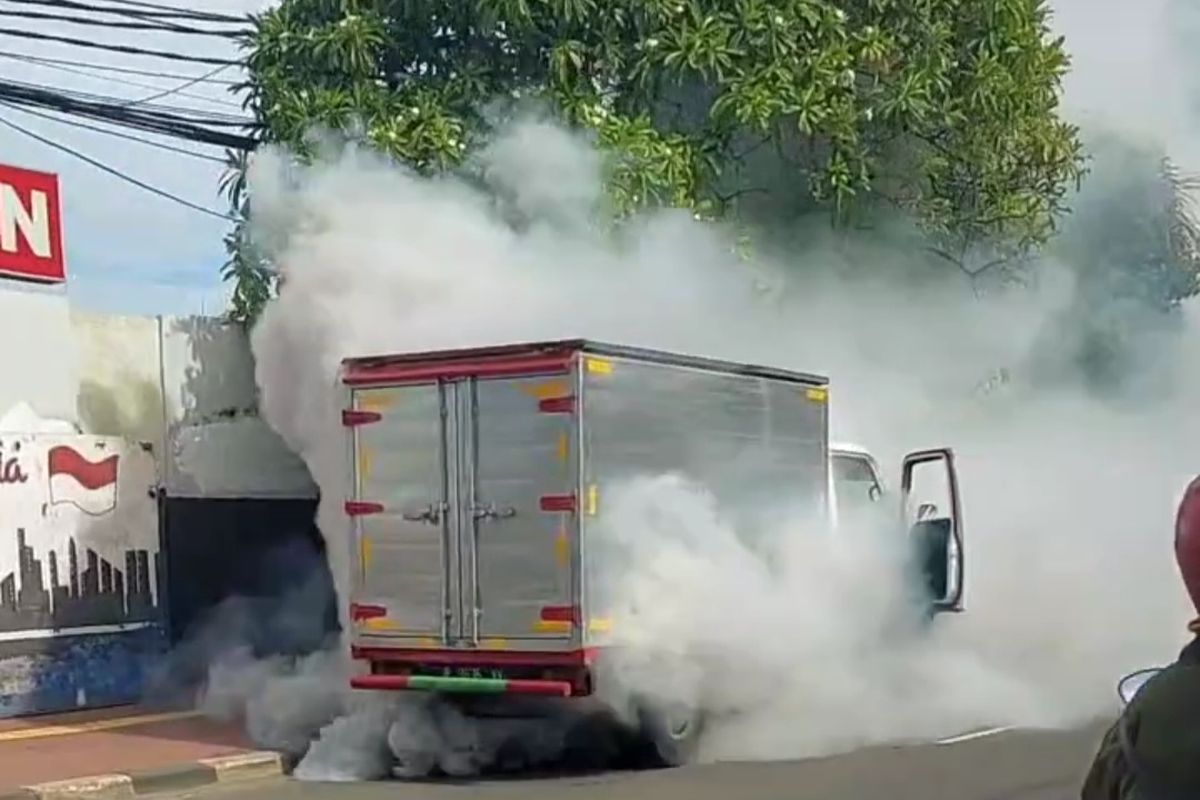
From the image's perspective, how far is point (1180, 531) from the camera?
2645 mm

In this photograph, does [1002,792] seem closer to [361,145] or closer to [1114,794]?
[1114,794]

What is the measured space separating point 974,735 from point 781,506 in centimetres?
201

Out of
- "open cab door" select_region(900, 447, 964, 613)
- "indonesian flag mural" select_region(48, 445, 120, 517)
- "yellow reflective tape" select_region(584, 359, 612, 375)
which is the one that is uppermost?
"yellow reflective tape" select_region(584, 359, 612, 375)

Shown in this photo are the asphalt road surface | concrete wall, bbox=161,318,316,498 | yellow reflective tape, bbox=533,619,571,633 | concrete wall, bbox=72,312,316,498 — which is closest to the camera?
the asphalt road surface

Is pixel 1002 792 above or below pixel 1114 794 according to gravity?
below

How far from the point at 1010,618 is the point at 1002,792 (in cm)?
553

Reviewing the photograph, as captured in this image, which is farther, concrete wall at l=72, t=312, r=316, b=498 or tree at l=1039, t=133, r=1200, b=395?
tree at l=1039, t=133, r=1200, b=395

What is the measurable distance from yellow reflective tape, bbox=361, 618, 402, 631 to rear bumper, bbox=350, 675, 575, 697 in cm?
31

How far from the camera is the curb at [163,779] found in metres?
10.3

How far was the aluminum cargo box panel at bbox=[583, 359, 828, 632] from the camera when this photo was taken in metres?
10.3

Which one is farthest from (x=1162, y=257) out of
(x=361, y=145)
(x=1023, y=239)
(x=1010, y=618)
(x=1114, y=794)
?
(x=1114, y=794)

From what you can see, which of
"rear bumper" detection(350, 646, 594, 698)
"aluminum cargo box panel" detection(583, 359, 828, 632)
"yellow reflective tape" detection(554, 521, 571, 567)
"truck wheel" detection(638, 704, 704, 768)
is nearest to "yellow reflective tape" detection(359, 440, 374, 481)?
"rear bumper" detection(350, 646, 594, 698)

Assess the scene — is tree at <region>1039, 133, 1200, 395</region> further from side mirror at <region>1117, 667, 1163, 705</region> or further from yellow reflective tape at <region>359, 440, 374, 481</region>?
side mirror at <region>1117, 667, 1163, 705</region>

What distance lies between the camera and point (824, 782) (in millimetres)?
9742
